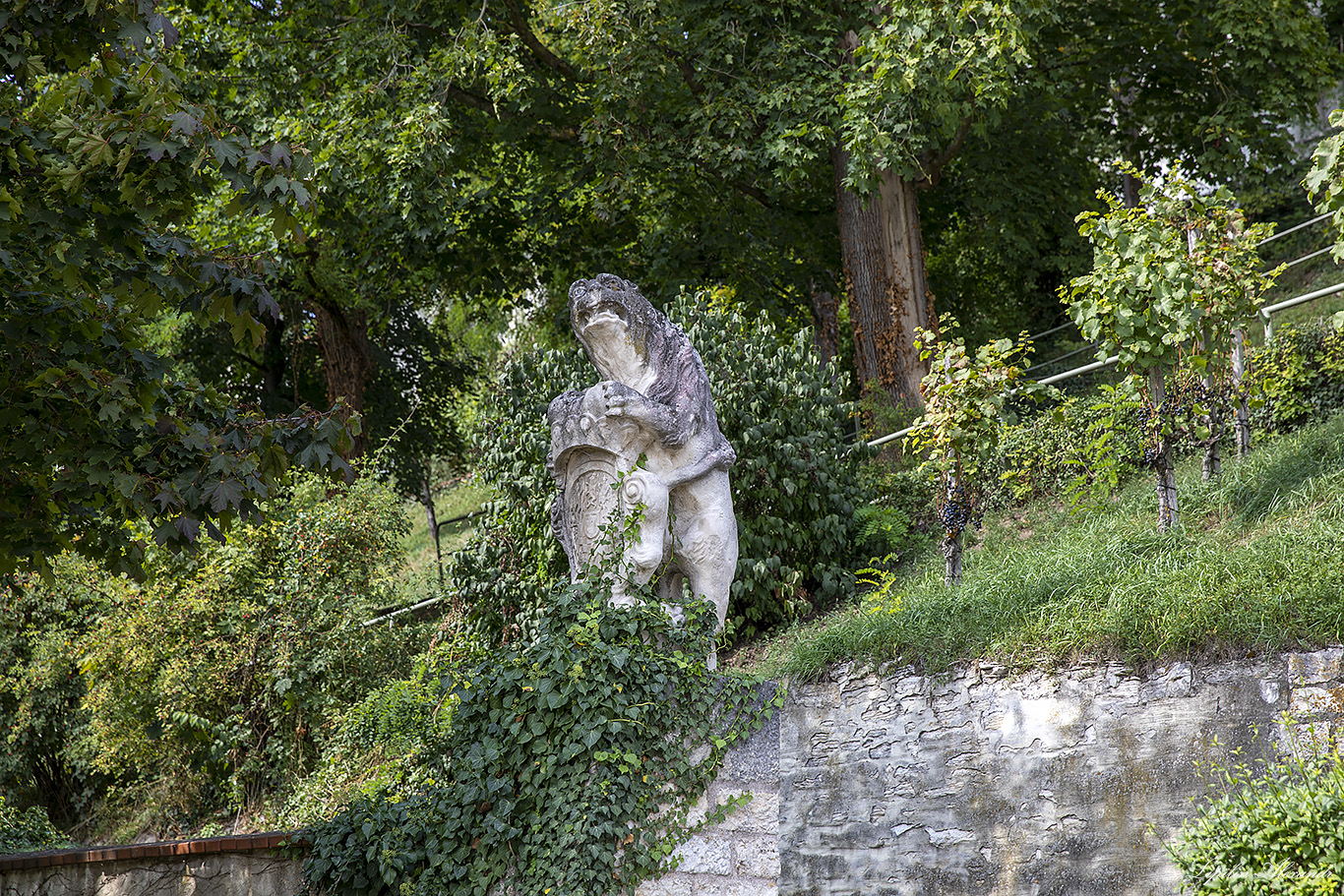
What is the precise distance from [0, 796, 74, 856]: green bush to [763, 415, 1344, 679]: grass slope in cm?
535

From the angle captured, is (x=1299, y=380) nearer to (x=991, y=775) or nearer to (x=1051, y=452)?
(x=1051, y=452)

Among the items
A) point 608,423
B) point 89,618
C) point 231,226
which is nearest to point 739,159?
point 231,226

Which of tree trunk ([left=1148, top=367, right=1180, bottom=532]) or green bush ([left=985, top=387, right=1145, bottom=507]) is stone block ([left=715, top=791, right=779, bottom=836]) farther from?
green bush ([left=985, top=387, right=1145, bottom=507])

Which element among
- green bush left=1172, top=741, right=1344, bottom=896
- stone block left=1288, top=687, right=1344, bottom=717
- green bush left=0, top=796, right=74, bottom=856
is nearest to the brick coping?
green bush left=0, top=796, right=74, bottom=856

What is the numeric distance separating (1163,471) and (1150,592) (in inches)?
68.9

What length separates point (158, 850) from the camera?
18.5 feet

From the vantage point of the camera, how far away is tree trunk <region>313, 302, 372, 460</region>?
47.4 ft

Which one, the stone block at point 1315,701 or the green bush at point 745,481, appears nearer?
the stone block at point 1315,701

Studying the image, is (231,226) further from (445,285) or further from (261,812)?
(261,812)

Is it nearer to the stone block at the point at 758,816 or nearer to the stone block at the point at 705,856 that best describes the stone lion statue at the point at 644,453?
the stone block at the point at 758,816

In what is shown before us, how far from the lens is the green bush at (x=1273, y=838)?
387 cm

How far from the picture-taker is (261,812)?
9000 millimetres

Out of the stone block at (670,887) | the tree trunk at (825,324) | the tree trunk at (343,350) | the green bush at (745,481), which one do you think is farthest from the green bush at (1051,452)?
the tree trunk at (343,350)

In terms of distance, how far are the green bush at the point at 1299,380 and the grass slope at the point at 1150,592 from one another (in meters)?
1.13
